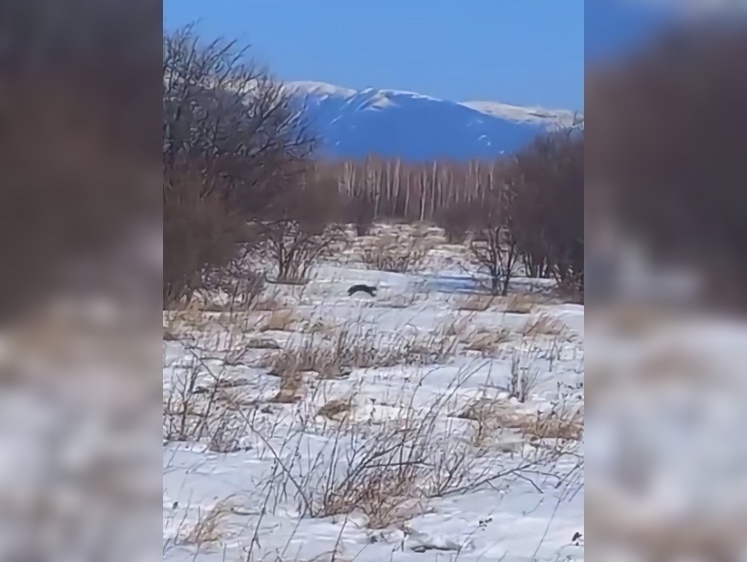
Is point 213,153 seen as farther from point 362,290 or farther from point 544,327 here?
point 544,327

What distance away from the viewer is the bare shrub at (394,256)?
6.05 meters

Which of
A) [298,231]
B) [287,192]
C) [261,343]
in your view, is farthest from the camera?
[298,231]

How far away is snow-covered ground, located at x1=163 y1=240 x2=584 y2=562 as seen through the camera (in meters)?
1.88

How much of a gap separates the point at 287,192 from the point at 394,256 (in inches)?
49.0

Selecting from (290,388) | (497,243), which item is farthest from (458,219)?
(290,388)

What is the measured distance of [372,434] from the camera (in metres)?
2.70

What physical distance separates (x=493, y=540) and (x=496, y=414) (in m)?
1.12
